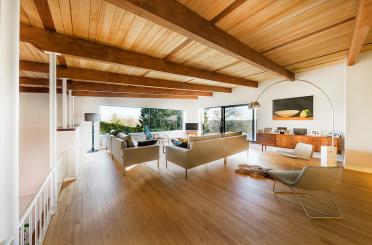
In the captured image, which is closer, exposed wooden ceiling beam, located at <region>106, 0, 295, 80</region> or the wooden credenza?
exposed wooden ceiling beam, located at <region>106, 0, 295, 80</region>

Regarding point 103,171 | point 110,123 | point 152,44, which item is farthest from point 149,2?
point 110,123

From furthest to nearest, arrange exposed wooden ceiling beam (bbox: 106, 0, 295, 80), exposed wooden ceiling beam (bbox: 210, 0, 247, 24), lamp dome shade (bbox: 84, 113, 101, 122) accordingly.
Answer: lamp dome shade (bbox: 84, 113, 101, 122)
exposed wooden ceiling beam (bbox: 210, 0, 247, 24)
exposed wooden ceiling beam (bbox: 106, 0, 295, 80)

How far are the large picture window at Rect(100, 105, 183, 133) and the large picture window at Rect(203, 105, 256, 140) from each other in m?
1.75

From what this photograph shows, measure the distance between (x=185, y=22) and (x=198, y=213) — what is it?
241cm

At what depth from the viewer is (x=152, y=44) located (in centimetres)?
278

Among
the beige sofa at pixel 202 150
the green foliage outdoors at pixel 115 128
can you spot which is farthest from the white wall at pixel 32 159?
the green foliage outdoors at pixel 115 128

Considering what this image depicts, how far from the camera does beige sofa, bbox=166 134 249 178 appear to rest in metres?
3.39

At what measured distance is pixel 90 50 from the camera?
2.59 m

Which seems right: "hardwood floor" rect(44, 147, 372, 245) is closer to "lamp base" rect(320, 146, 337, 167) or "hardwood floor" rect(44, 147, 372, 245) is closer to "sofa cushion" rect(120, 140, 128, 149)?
"lamp base" rect(320, 146, 337, 167)

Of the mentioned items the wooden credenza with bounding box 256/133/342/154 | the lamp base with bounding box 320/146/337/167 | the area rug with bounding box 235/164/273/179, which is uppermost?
the wooden credenza with bounding box 256/133/342/154

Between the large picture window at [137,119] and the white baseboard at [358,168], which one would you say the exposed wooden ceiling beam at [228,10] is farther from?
the large picture window at [137,119]

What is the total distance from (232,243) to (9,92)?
2.16 meters

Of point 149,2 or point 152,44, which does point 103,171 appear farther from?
point 149,2

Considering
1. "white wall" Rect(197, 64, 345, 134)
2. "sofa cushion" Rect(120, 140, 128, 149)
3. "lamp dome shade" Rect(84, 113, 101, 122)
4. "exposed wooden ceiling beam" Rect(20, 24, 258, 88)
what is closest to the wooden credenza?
"white wall" Rect(197, 64, 345, 134)
